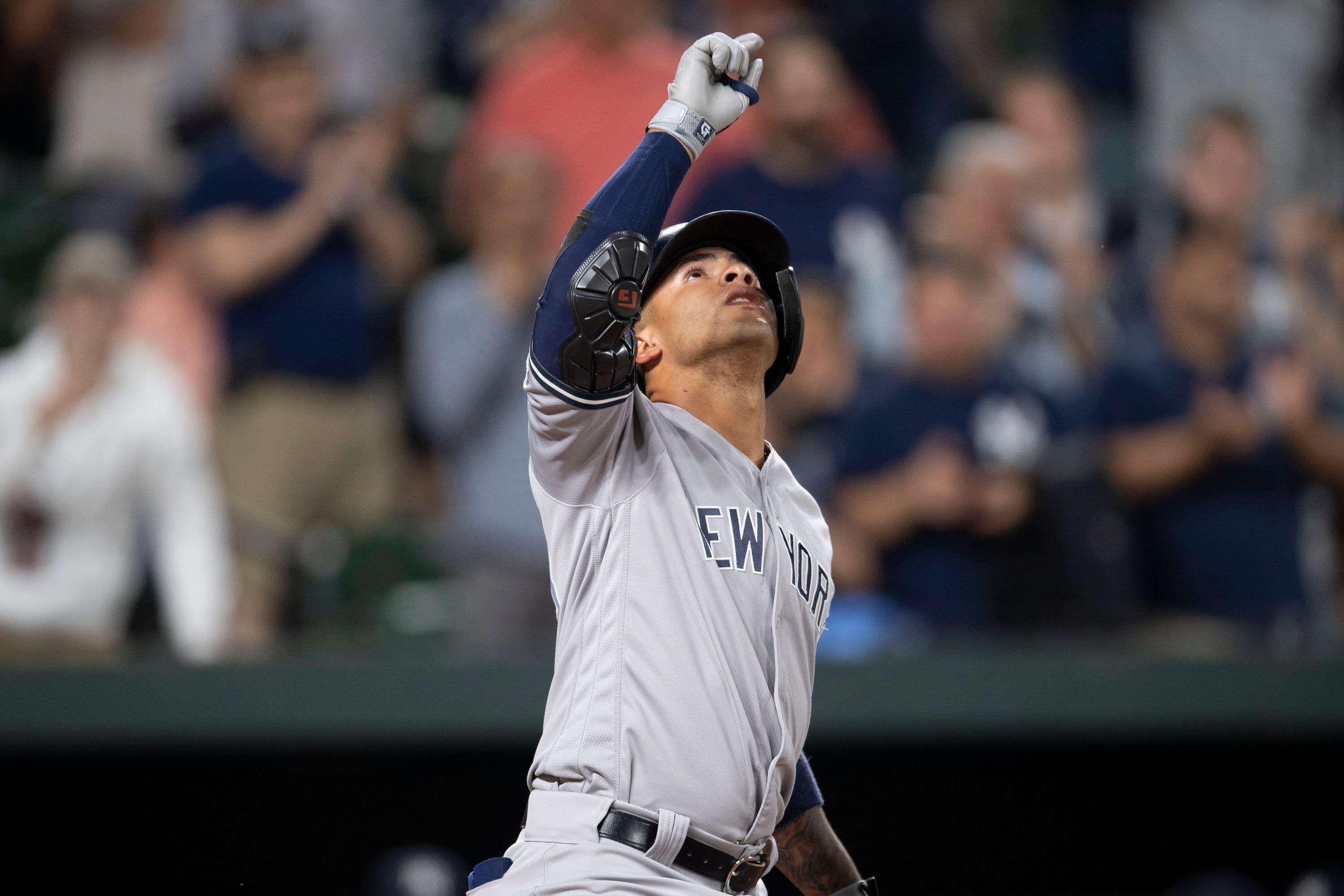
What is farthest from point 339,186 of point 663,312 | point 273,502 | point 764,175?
point 663,312

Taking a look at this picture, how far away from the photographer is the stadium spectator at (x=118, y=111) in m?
6.11

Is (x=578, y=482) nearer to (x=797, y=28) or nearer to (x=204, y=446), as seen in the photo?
(x=204, y=446)

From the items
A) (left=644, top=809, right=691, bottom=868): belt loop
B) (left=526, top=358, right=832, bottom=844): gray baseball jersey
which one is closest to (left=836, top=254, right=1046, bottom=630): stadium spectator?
(left=526, top=358, right=832, bottom=844): gray baseball jersey

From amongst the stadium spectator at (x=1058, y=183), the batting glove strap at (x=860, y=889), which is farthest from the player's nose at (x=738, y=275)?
the stadium spectator at (x=1058, y=183)

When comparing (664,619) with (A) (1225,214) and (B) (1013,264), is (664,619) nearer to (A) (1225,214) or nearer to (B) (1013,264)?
(B) (1013,264)

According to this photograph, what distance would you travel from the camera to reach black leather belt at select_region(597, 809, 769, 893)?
2.23 m

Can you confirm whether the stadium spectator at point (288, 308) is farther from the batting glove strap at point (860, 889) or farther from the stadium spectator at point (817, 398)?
the batting glove strap at point (860, 889)

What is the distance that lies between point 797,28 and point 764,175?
772mm

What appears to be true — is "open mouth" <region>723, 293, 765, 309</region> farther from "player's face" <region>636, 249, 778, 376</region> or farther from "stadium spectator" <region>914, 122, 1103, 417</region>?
"stadium spectator" <region>914, 122, 1103, 417</region>

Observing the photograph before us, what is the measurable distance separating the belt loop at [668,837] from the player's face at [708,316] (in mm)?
731

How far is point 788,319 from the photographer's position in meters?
2.63

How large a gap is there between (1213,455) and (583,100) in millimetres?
2729

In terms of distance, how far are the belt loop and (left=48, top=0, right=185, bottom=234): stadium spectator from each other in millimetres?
4557

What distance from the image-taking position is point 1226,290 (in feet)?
18.9
